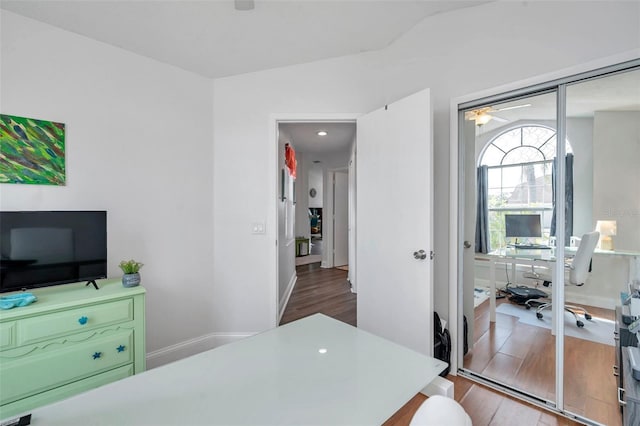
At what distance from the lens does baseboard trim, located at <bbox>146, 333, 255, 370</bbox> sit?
7.62 ft

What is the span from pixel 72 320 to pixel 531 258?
2.88m

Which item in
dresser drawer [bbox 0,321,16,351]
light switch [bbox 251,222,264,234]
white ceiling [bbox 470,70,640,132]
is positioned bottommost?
dresser drawer [bbox 0,321,16,351]

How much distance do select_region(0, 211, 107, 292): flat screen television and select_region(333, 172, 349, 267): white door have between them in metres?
4.50

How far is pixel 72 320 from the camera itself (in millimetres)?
1621

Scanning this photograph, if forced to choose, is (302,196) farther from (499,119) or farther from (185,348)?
(499,119)

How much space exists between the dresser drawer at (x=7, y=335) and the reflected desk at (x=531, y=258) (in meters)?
2.95

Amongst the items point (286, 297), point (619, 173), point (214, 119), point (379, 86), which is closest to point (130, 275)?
point (214, 119)

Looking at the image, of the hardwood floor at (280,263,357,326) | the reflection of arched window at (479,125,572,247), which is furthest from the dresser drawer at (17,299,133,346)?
the reflection of arched window at (479,125,572,247)

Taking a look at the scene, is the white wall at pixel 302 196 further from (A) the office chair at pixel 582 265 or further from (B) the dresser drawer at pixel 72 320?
(A) the office chair at pixel 582 265

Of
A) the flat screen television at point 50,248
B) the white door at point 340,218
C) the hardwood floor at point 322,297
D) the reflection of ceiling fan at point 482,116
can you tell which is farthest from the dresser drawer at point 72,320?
the white door at point 340,218

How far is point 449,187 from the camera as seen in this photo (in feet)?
7.25

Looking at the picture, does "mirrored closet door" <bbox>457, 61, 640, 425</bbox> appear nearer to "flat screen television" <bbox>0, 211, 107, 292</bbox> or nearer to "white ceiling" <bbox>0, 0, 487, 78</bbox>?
"white ceiling" <bbox>0, 0, 487, 78</bbox>

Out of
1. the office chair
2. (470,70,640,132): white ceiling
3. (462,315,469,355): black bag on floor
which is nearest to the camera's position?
(470,70,640,132): white ceiling

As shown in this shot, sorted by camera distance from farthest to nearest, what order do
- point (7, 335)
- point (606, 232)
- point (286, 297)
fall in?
point (286, 297) → point (606, 232) → point (7, 335)
